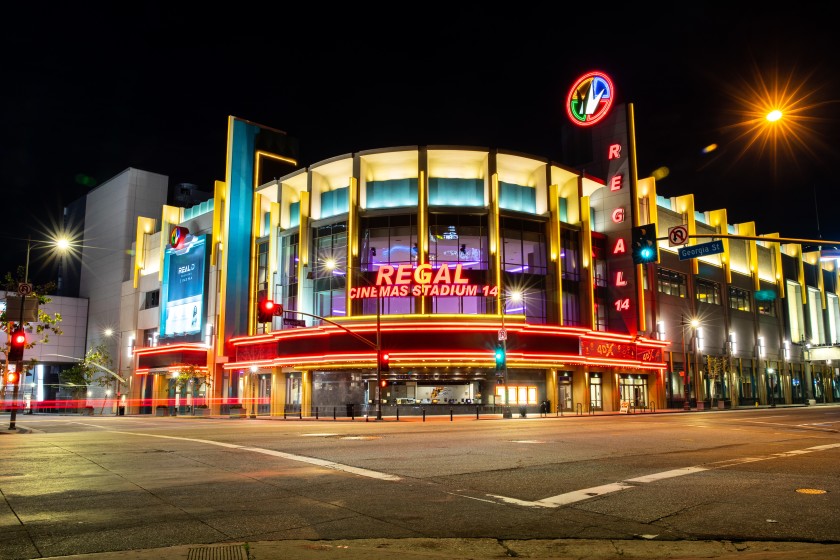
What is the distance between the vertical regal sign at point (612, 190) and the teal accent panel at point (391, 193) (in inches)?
795

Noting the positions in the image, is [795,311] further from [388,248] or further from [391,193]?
[388,248]

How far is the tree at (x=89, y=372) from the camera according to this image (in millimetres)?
82500

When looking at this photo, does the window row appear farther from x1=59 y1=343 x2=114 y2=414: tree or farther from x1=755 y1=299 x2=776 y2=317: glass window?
x1=59 y1=343 x2=114 y2=414: tree

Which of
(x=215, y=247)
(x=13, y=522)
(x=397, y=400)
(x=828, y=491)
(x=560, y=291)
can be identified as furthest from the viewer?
(x=215, y=247)

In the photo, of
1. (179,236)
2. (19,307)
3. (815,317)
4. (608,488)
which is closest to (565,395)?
(19,307)

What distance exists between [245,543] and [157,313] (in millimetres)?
79544

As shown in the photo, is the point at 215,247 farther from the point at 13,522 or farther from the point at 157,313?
the point at 13,522

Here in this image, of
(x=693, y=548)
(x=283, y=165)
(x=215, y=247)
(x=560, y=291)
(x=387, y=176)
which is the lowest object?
(x=693, y=548)

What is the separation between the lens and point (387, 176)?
6097 centimetres

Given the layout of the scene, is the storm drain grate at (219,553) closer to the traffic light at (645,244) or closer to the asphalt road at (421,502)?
the asphalt road at (421,502)

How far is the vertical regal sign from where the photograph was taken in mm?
64812

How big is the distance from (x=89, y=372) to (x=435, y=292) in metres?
53.0

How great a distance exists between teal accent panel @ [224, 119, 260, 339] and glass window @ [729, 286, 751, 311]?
5637cm

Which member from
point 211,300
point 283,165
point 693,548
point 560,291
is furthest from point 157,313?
point 693,548
